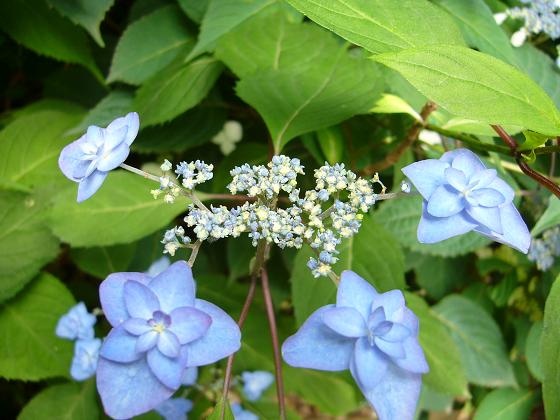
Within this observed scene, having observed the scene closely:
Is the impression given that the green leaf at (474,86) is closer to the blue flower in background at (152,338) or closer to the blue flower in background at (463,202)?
the blue flower in background at (463,202)

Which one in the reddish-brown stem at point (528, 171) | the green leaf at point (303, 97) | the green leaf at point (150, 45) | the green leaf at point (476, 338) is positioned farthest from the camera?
the green leaf at point (476, 338)

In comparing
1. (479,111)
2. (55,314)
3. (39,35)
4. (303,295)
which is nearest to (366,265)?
(303,295)

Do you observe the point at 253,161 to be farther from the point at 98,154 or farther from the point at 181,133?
the point at 98,154

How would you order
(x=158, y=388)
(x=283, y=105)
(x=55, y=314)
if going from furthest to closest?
(x=55, y=314), (x=283, y=105), (x=158, y=388)

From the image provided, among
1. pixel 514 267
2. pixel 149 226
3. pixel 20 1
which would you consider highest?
pixel 20 1

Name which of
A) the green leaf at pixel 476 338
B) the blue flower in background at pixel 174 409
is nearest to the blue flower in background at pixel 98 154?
the blue flower in background at pixel 174 409

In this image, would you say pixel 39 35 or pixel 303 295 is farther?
pixel 39 35

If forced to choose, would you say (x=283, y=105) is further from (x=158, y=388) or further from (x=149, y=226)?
(x=158, y=388)
